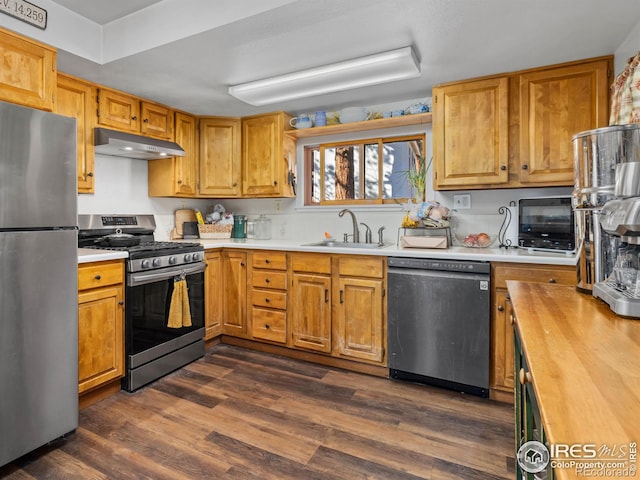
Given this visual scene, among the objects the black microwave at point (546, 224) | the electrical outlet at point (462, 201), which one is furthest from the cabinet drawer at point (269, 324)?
the black microwave at point (546, 224)

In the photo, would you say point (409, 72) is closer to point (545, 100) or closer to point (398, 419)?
point (545, 100)

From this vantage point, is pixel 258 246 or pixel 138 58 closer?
pixel 138 58

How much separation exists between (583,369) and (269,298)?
2574mm

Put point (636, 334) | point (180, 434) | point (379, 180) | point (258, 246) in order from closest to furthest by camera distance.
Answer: point (636, 334) < point (180, 434) < point (258, 246) < point (379, 180)

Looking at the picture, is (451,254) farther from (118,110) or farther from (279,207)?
(118,110)

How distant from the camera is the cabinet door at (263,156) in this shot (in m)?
3.46

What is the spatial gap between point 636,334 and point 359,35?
6.31 ft

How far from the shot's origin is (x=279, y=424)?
2.07m

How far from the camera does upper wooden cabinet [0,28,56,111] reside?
199cm

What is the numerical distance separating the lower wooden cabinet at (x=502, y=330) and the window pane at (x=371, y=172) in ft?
4.52

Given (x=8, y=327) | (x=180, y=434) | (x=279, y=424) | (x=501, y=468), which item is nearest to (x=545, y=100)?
(x=501, y=468)

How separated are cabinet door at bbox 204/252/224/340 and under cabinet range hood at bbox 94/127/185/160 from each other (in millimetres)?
965

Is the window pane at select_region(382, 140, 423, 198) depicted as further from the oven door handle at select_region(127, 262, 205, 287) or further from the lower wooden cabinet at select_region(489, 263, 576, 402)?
the oven door handle at select_region(127, 262, 205, 287)
